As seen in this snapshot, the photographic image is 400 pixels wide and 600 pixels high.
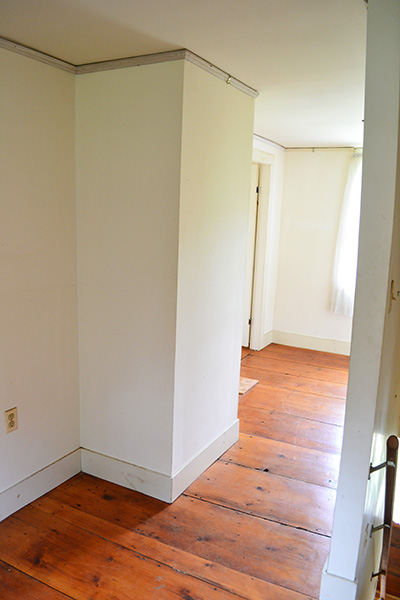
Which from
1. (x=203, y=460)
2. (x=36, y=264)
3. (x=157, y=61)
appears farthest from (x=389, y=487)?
(x=157, y=61)

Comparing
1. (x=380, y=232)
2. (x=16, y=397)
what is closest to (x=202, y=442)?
(x=16, y=397)

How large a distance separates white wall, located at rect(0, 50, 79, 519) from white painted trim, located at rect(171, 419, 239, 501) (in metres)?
0.68

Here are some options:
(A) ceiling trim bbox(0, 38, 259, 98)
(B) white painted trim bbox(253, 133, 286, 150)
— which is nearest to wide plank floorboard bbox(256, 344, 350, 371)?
(B) white painted trim bbox(253, 133, 286, 150)

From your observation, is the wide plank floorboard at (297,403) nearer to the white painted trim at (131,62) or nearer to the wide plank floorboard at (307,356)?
the wide plank floorboard at (307,356)

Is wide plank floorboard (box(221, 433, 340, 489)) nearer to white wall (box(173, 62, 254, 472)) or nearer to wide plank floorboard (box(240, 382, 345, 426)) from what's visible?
white wall (box(173, 62, 254, 472))

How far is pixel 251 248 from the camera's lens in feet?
17.2

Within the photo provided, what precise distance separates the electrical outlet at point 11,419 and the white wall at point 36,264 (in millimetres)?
26

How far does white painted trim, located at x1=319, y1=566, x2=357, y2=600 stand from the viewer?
1724mm

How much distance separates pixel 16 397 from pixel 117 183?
122 centimetres

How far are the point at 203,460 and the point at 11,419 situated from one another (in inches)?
45.4

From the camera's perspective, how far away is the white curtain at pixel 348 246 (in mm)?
4926

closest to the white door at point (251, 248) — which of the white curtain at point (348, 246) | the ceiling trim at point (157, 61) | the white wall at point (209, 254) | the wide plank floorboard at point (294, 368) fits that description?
the wide plank floorboard at point (294, 368)

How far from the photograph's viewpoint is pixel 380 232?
5.06ft

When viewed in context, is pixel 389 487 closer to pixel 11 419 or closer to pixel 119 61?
pixel 11 419
